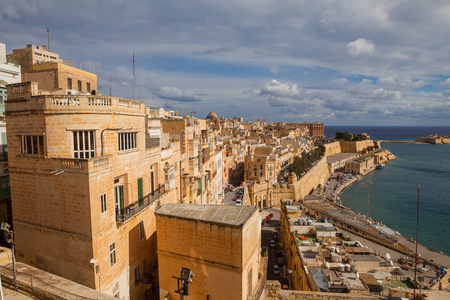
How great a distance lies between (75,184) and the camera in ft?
25.8

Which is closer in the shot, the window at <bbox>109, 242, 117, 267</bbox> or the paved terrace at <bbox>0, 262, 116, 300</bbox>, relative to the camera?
the paved terrace at <bbox>0, 262, 116, 300</bbox>

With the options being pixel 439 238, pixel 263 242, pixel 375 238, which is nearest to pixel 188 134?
pixel 263 242

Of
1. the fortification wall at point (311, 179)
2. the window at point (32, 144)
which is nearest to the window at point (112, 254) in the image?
the window at point (32, 144)

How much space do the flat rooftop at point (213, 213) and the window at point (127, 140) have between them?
7.92 ft

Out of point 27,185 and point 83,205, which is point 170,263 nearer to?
point 83,205

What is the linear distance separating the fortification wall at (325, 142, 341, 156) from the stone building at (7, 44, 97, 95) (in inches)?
3568

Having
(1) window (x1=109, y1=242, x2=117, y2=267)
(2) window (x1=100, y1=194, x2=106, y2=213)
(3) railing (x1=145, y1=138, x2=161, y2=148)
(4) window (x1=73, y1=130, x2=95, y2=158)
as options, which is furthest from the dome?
(2) window (x1=100, y1=194, x2=106, y2=213)

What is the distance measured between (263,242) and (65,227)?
25.8 m

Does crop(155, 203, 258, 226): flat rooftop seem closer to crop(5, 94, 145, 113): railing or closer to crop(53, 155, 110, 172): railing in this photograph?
crop(53, 155, 110, 172): railing

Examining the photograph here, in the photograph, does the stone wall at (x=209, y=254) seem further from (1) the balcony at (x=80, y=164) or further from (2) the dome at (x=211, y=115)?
(2) the dome at (x=211, y=115)

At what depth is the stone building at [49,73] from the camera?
16.9 metres

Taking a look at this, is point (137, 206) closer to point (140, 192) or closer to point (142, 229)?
point (140, 192)

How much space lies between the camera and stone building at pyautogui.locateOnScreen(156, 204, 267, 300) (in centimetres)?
865

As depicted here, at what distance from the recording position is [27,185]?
8820 millimetres
